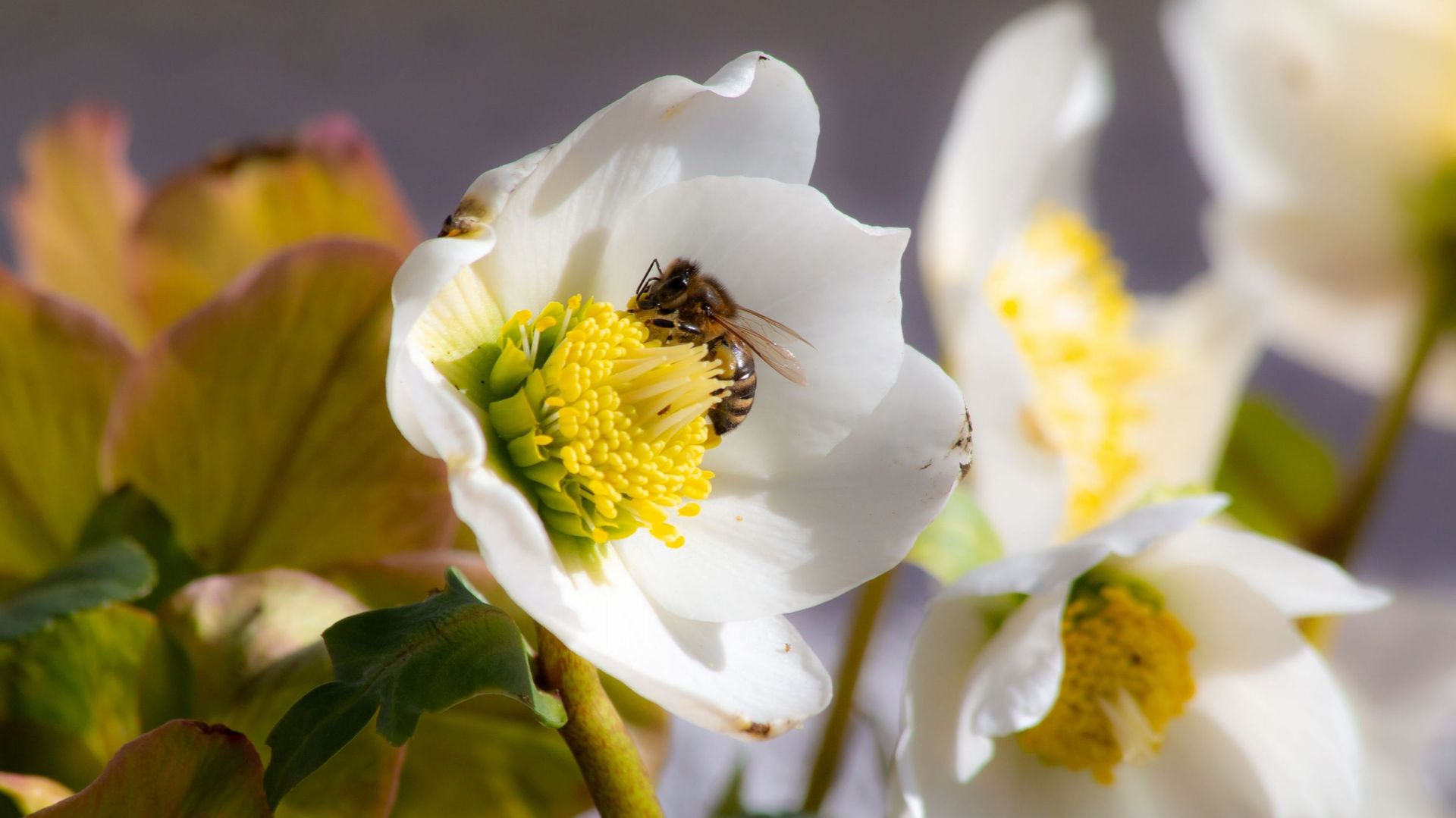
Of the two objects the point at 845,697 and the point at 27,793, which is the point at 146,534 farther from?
the point at 845,697

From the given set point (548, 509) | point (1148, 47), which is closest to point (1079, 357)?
point (548, 509)

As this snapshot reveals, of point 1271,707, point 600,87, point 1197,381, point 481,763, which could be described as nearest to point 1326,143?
point 1197,381

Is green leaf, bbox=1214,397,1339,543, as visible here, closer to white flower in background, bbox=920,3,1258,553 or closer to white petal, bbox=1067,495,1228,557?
white flower in background, bbox=920,3,1258,553

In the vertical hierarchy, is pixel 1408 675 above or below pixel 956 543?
below

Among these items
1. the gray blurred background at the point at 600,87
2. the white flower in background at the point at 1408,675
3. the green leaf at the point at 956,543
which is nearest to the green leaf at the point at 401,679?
the green leaf at the point at 956,543

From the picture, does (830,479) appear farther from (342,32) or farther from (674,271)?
(342,32)

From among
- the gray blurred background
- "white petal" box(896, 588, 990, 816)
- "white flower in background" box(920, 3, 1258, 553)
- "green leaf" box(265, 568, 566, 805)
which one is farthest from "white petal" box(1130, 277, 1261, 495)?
the gray blurred background

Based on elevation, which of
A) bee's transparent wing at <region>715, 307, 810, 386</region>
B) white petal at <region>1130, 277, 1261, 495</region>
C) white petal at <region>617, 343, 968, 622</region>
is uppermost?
bee's transparent wing at <region>715, 307, 810, 386</region>

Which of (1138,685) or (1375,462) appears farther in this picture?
(1375,462)
